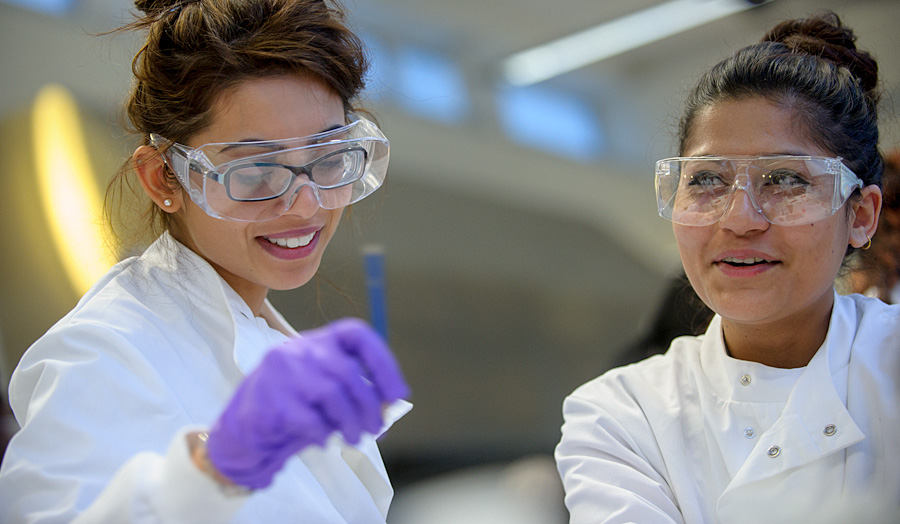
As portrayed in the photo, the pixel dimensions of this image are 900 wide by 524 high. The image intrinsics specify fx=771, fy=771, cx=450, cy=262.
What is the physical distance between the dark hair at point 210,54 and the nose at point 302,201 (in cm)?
21

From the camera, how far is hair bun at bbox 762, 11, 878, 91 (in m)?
1.78

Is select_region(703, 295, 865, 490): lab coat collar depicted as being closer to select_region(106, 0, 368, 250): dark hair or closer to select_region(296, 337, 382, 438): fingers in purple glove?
select_region(296, 337, 382, 438): fingers in purple glove

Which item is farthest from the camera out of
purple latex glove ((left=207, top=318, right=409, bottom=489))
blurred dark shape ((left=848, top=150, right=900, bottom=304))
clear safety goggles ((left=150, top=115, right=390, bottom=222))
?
blurred dark shape ((left=848, top=150, right=900, bottom=304))

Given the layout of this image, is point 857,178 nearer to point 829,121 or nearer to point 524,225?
point 829,121

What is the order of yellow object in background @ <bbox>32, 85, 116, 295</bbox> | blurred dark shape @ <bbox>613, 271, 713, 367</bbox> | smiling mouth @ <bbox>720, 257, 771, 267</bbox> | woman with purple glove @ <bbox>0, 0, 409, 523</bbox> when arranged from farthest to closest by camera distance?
yellow object in background @ <bbox>32, 85, 116, 295</bbox> → blurred dark shape @ <bbox>613, 271, 713, 367</bbox> → smiling mouth @ <bbox>720, 257, 771, 267</bbox> → woman with purple glove @ <bbox>0, 0, 409, 523</bbox>

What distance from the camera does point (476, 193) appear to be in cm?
595

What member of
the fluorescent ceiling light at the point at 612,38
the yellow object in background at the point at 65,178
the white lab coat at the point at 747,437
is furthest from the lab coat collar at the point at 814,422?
the fluorescent ceiling light at the point at 612,38

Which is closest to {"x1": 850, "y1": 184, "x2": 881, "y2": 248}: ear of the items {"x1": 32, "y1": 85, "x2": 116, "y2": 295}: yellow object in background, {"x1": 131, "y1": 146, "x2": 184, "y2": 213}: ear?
{"x1": 131, "y1": 146, "x2": 184, "y2": 213}: ear

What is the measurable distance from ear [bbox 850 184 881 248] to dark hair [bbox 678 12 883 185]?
0.12 feet

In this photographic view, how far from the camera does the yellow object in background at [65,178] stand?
383 cm

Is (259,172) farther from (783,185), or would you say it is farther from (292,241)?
(783,185)

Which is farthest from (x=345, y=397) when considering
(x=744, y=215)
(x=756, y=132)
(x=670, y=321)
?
(x=670, y=321)

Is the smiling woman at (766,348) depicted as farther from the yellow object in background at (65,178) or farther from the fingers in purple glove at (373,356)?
the yellow object in background at (65,178)

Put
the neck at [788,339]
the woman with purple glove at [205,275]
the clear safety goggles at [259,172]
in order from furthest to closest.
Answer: the neck at [788,339] → the clear safety goggles at [259,172] → the woman with purple glove at [205,275]
